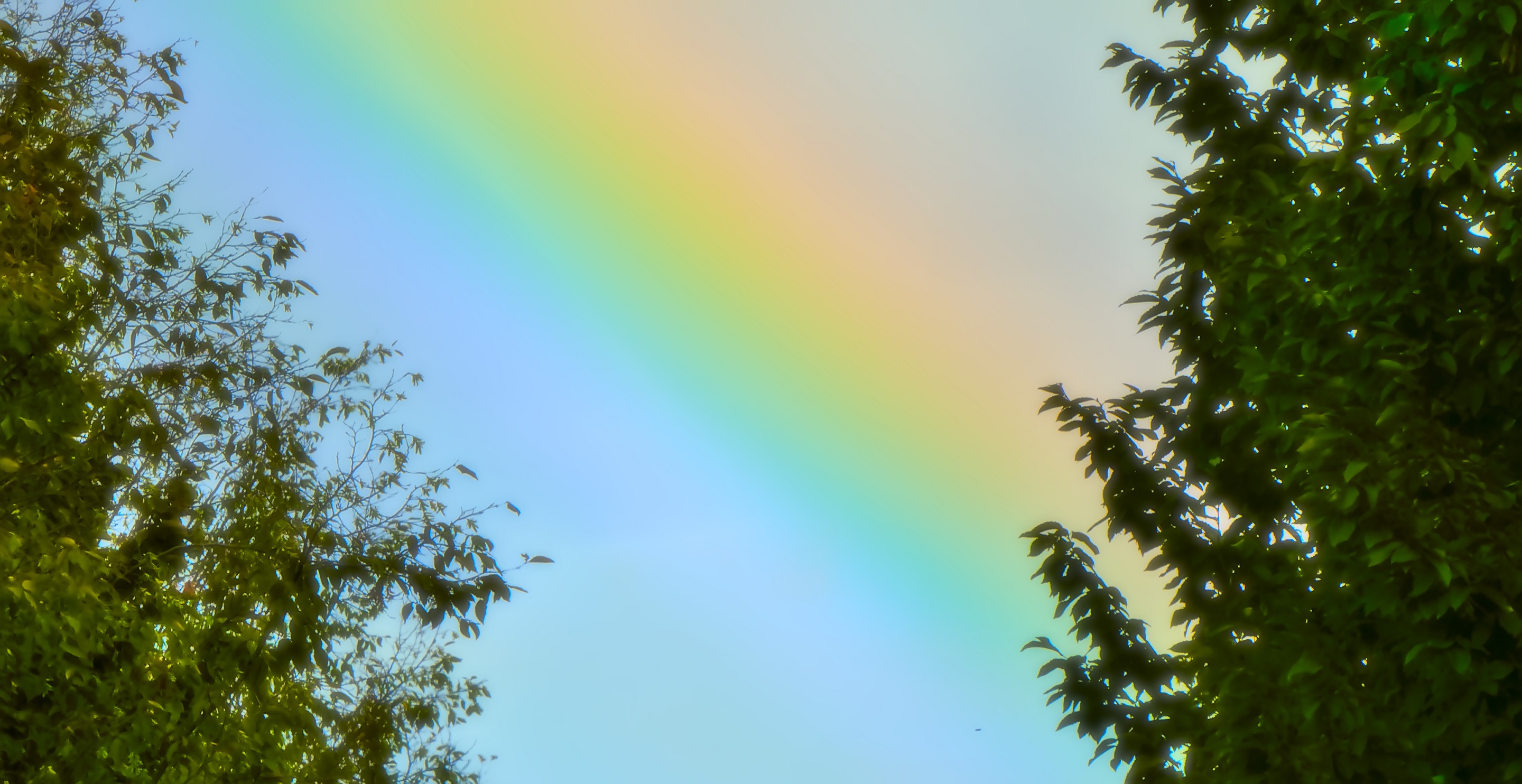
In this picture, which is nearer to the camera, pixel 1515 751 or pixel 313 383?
pixel 1515 751

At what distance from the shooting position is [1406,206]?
303 inches

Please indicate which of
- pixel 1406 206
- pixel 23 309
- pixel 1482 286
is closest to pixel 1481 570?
pixel 1482 286

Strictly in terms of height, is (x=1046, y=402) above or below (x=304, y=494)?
above

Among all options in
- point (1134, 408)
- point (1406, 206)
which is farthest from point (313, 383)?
point (1406, 206)

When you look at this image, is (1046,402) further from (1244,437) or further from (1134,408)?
(1244,437)

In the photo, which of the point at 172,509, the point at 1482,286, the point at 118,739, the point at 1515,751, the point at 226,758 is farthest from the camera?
the point at 172,509

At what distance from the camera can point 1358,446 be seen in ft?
23.7

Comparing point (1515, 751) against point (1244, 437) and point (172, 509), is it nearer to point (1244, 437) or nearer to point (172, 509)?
point (1244, 437)

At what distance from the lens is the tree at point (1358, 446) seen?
22.7ft

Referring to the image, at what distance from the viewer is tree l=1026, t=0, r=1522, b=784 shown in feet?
22.7

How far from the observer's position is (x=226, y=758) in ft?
29.7

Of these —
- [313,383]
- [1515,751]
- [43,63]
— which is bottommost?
[1515,751]

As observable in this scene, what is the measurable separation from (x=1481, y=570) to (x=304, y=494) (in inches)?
343

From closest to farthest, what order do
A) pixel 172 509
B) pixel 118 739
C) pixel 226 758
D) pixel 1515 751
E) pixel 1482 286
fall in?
pixel 1515 751, pixel 1482 286, pixel 118 739, pixel 226 758, pixel 172 509
